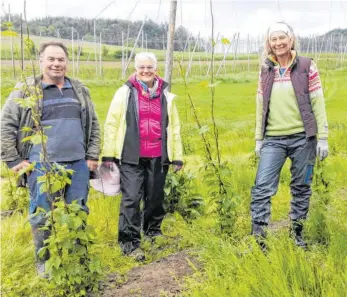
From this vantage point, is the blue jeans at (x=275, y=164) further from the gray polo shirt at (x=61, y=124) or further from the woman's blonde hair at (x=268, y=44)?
the gray polo shirt at (x=61, y=124)

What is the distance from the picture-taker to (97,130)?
350 centimetres

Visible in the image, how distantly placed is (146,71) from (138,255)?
142 cm

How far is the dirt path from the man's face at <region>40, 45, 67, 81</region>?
1.46 metres

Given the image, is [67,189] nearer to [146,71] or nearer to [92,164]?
[92,164]

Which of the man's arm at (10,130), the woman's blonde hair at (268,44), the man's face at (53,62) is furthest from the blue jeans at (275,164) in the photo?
the man's arm at (10,130)

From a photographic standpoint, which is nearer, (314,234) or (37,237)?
(37,237)

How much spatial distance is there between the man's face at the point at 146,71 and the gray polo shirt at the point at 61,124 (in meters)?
0.59

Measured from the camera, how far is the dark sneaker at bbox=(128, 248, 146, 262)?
3560 millimetres

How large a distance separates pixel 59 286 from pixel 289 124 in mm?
1922

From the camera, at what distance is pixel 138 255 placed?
141 inches

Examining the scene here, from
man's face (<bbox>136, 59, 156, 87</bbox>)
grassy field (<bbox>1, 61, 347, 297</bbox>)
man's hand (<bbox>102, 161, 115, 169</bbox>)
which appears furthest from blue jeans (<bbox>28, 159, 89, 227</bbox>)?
man's face (<bbox>136, 59, 156, 87</bbox>)

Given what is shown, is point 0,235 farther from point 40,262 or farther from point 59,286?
point 59,286

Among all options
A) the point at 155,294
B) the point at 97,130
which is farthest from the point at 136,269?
the point at 97,130

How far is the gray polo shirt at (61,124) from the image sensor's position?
309 centimetres
